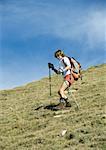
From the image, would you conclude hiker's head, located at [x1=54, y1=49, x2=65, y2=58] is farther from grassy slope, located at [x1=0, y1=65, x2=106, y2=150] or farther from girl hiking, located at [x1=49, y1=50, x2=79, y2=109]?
grassy slope, located at [x1=0, y1=65, x2=106, y2=150]

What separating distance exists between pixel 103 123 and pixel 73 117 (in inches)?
112

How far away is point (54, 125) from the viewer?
20375 mm

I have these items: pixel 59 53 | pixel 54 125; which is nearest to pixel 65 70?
pixel 59 53

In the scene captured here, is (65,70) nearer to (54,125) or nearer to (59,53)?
(59,53)

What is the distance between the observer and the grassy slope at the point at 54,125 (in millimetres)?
16938

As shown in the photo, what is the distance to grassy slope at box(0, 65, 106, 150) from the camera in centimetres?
1694

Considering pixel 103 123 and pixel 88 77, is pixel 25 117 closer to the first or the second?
pixel 103 123

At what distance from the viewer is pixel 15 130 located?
21.2 metres

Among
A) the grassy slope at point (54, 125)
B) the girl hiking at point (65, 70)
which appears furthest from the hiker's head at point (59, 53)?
the grassy slope at point (54, 125)

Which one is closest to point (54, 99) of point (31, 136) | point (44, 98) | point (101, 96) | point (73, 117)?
point (44, 98)

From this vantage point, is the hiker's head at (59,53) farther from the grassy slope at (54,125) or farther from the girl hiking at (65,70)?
the grassy slope at (54,125)

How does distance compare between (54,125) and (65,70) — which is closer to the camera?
(54,125)

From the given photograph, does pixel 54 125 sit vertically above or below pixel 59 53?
below

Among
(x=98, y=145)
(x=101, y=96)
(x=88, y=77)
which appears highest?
(x=88, y=77)
